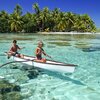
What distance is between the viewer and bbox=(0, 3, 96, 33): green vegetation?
303 ft

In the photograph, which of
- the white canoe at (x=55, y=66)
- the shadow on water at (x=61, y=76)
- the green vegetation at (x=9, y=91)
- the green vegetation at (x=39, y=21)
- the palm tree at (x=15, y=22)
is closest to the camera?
the green vegetation at (x=9, y=91)

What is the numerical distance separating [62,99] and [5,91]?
247cm

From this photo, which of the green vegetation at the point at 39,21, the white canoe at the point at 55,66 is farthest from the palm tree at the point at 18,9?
the white canoe at the point at 55,66

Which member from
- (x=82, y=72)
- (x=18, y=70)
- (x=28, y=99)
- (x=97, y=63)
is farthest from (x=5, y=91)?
(x=97, y=63)

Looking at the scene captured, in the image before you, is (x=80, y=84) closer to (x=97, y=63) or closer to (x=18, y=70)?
(x=18, y=70)

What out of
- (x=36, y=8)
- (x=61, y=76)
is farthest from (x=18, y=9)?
(x=61, y=76)

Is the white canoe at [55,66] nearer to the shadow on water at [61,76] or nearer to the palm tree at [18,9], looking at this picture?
the shadow on water at [61,76]

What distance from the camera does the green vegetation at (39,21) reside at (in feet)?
303

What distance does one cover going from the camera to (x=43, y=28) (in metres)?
98.6

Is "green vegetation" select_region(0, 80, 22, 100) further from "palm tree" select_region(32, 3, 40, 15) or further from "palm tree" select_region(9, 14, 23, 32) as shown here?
"palm tree" select_region(32, 3, 40, 15)

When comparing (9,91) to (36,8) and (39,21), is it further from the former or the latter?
(36,8)

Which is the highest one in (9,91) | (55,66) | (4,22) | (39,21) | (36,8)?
(36,8)

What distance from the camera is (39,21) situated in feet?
310

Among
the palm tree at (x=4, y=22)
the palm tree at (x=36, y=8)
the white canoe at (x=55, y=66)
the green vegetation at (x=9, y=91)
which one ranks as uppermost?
the palm tree at (x=36, y=8)
